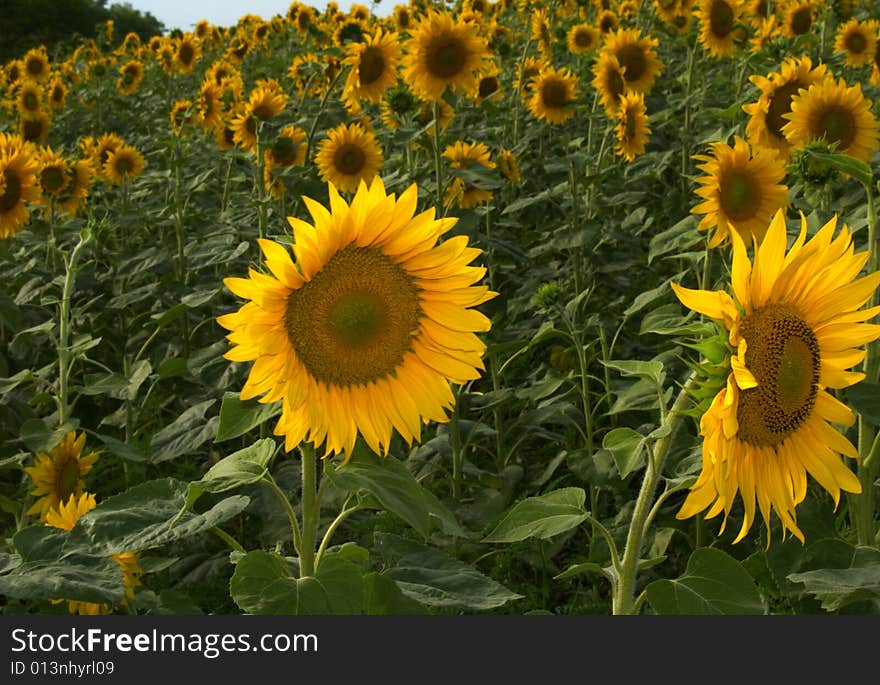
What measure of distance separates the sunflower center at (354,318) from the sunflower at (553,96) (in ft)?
12.9

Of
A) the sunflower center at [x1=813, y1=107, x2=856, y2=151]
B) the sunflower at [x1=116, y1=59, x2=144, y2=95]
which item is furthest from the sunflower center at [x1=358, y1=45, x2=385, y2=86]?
the sunflower at [x1=116, y1=59, x2=144, y2=95]

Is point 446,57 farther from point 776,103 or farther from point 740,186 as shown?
point 740,186

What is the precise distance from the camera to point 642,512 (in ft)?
5.15

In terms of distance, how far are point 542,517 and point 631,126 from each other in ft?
10.8

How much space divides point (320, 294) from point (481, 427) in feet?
5.32

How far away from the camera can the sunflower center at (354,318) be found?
1503 millimetres

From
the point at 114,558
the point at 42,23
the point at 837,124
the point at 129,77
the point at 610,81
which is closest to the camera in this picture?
the point at 114,558

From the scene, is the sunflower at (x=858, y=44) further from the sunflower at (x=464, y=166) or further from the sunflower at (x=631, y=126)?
the sunflower at (x=464, y=166)

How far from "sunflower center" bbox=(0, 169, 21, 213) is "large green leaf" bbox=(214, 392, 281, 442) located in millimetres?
2804

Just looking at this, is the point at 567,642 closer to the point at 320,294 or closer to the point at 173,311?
the point at 320,294

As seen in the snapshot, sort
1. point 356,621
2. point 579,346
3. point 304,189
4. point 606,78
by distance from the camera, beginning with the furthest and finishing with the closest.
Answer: point 606,78 → point 304,189 → point 579,346 → point 356,621

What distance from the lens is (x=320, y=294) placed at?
1509 mm

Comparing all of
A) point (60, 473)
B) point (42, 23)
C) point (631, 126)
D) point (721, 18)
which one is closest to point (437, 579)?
point (60, 473)

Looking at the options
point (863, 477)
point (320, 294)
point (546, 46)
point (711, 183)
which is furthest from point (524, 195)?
point (320, 294)
